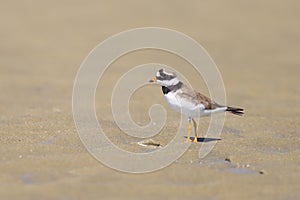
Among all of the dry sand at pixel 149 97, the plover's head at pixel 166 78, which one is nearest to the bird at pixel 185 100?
the plover's head at pixel 166 78

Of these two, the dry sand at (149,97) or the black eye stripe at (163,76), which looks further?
the black eye stripe at (163,76)

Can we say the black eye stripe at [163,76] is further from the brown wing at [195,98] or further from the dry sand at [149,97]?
the dry sand at [149,97]

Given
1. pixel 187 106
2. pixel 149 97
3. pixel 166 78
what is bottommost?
pixel 187 106

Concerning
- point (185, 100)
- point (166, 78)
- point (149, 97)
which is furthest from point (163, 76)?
point (149, 97)

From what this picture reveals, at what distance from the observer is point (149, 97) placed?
10734mm

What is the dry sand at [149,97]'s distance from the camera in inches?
218

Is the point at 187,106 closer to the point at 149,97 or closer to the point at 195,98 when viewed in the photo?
the point at 195,98

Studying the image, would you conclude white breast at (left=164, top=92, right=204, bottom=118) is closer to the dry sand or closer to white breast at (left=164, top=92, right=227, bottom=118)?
white breast at (left=164, top=92, right=227, bottom=118)

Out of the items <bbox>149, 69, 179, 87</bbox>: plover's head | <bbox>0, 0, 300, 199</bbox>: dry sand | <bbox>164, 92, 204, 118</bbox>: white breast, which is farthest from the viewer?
<bbox>149, 69, 179, 87</bbox>: plover's head

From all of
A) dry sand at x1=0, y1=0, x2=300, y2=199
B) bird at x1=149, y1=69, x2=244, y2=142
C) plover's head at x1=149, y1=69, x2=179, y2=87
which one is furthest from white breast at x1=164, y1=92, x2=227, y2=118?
dry sand at x1=0, y1=0, x2=300, y2=199

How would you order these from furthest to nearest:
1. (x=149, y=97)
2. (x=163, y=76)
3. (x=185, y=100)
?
1. (x=149, y=97)
2. (x=163, y=76)
3. (x=185, y=100)

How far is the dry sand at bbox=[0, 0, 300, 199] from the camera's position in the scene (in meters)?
5.53

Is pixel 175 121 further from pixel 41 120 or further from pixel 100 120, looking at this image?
pixel 41 120

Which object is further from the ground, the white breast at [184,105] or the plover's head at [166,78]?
the plover's head at [166,78]
